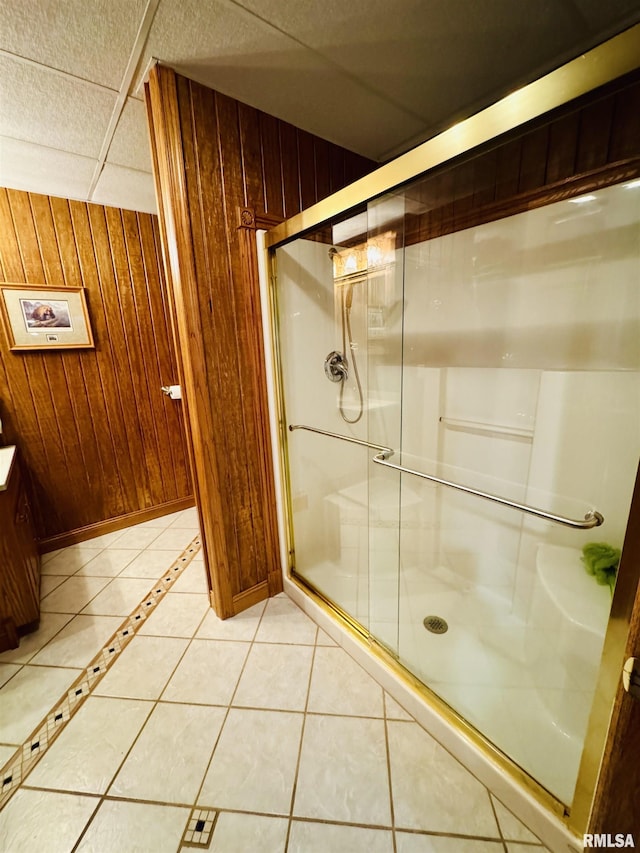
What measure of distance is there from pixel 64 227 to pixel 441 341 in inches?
99.0

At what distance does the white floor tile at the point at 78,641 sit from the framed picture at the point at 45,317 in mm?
1739

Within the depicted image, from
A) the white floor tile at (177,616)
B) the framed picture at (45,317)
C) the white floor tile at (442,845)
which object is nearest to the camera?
the white floor tile at (442,845)

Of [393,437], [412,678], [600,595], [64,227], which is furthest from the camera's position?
[64,227]

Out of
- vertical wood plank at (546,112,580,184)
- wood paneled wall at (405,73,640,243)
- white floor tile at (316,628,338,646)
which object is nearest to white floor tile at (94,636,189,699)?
white floor tile at (316,628,338,646)

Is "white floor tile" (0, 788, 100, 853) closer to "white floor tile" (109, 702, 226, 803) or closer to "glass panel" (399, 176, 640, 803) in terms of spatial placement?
"white floor tile" (109, 702, 226, 803)

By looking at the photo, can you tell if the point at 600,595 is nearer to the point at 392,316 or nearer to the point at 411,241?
the point at 392,316

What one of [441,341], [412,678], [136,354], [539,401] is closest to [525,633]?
[412,678]

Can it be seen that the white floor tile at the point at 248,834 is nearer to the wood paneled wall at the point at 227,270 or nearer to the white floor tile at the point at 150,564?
the wood paneled wall at the point at 227,270

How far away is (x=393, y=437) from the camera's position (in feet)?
6.18

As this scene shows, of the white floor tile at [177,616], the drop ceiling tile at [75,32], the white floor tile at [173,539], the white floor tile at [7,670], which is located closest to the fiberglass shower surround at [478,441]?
the white floor tile at [177,616]

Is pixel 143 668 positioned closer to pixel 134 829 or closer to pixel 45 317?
pixel 134 829

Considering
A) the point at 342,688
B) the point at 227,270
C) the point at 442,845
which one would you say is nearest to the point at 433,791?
the point at 442,845

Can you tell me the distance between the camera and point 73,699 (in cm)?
137

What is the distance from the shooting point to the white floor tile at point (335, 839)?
92 cm
